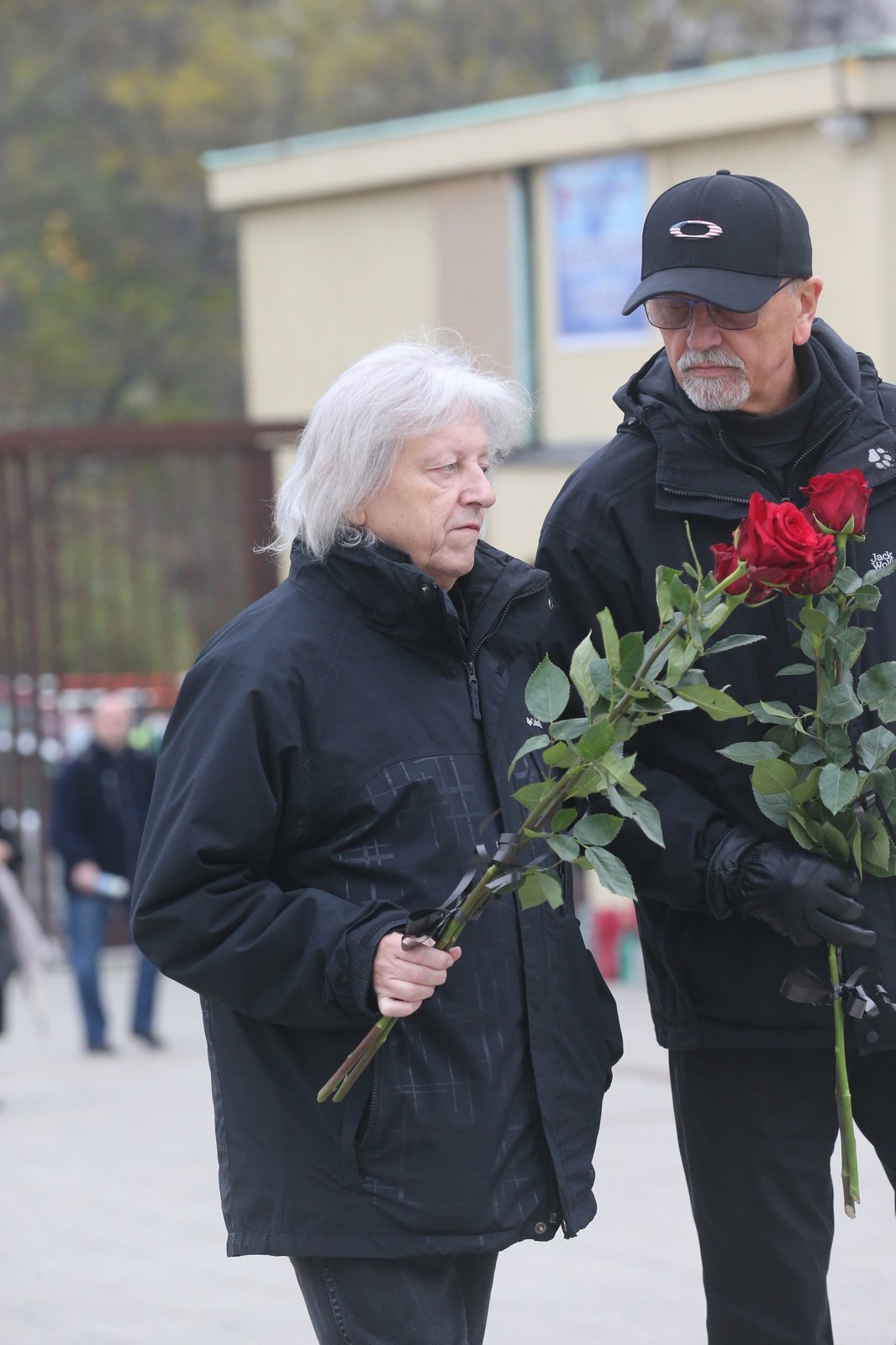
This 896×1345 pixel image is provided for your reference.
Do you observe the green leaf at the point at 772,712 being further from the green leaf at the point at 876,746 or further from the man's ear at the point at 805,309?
the man's ear at the point at 805,309

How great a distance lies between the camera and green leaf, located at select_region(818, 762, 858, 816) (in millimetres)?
2791

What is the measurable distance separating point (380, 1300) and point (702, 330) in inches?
59.8

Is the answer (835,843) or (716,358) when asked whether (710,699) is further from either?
(716,358)

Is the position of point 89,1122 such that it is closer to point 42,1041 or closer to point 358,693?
point 42,1041

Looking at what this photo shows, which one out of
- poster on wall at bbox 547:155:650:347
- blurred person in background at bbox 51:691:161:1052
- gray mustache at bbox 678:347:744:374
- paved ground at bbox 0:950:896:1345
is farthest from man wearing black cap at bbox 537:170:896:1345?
poster on wall at bbox 547:155:650:347

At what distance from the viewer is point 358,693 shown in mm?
2756

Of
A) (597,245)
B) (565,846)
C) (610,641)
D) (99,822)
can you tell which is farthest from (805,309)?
(597,245)

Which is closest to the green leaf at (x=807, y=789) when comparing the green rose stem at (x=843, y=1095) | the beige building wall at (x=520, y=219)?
the green rose stem at (x=843, y=1095)

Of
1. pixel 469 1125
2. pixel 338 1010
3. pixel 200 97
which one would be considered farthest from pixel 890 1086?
pixel 200 97

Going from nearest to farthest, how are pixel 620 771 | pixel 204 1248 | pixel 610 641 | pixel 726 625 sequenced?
pixel 620 771 → pixel 610 641 → pixel 726 625 → pixel 204 1248

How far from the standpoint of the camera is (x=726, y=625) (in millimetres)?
3066

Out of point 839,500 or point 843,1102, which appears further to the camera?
point 843,1102

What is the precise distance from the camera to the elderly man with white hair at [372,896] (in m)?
2.65

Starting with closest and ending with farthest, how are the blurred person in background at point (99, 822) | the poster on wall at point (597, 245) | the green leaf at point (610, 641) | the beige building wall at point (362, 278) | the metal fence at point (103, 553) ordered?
the green leaf at point (610, 641)
the blurred person in background at point (99, 822)
the poster on wall at point (597, 245)
the metal fence at point (103, 553)
the beige building wall at point (362, 278)
